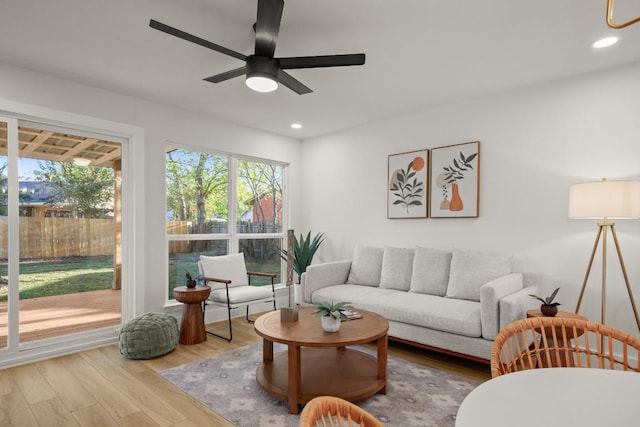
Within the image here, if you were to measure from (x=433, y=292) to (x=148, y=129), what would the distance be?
3.47 meters

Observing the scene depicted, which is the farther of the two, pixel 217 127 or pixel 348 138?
pixel 348 138

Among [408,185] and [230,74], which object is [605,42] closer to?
[408,185]

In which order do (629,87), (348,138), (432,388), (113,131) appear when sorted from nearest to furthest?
(432,388)
(629,87)
(113,131)
(348,138)

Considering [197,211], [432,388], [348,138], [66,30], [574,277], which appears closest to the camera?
[66,30]

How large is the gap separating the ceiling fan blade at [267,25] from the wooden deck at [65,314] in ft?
9.76

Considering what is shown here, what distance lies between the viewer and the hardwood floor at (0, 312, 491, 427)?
2.26 m

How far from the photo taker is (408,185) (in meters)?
4.32

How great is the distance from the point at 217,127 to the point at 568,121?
374 centimetres

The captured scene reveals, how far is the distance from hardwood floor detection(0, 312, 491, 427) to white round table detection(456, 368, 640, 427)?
72.2 inches

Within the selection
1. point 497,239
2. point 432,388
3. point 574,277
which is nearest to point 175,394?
point 432,388

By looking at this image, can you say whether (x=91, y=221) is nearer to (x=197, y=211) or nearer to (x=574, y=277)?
(x=197, y=211)

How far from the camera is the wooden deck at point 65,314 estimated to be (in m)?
3.24

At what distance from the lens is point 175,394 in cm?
257

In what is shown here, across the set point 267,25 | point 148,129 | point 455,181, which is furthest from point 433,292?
point 148,129
